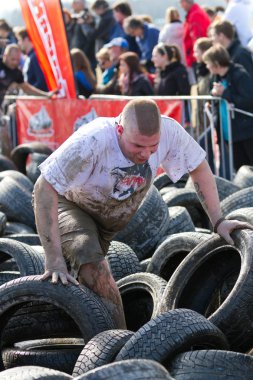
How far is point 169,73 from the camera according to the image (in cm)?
1299

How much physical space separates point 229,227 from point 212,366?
4.61 feet

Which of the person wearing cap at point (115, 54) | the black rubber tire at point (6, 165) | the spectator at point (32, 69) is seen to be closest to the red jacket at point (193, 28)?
the person wearing cap at point (115, 54)

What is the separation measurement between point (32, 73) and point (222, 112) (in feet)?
18.6

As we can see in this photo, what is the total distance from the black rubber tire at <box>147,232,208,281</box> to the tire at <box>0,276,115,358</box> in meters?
1.42

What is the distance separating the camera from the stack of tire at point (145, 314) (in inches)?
190

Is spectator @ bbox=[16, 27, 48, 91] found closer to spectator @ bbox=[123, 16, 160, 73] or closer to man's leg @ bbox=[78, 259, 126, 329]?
spectator @ bbox=[123, 16, 160, 73]

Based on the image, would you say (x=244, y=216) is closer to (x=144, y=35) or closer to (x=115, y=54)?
(x=115, y=54)

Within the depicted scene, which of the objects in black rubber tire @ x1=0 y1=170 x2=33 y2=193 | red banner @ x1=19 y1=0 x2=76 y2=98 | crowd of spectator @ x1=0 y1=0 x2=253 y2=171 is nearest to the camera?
black rubber tire @ x1=0 y1=170 x2=33 y2=193

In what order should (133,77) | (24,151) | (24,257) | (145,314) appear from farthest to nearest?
(133,77)
(24,151)
(24,257)
(145,314)

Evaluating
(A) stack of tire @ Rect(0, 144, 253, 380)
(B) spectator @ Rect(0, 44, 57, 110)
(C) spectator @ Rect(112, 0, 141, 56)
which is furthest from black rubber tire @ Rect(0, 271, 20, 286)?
(C) spectator @ Rect(112, 0, 141, 56)

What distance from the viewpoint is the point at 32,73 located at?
16.0 meters

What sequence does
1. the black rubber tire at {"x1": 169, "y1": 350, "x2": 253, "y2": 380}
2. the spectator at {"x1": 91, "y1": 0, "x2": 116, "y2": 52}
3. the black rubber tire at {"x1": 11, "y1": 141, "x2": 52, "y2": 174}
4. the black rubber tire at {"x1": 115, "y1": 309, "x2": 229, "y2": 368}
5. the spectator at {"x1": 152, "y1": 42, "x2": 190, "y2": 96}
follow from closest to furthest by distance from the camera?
the black rubber tire at {"x1": 169, "y1": 350, "x2": 253, "y2": 380} → the black rubber tire at {"x1": 115, "y1": 309, "x2": 229, "y2": 368} → the black rubber tire at {"x1": 11, "y1": 141, "x2": 52, "y2": 174} → the spectator at {"x1": 152, "y1": 42, "x2": 190, "y2": 96} → the spectator at {"x1": 91, "y1": 0, "x2": 116, "y2": 52}

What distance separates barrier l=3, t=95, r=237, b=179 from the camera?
37.3 ft

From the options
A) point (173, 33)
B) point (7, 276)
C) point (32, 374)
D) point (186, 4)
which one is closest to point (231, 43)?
point (186, 4)
